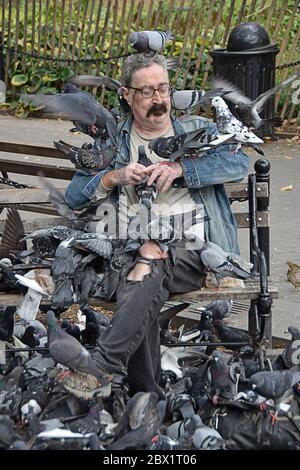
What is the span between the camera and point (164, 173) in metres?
4.98

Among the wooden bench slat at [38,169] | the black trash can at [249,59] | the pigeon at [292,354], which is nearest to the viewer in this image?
the pigeon at [292,354]

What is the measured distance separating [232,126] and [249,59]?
20.6 ft

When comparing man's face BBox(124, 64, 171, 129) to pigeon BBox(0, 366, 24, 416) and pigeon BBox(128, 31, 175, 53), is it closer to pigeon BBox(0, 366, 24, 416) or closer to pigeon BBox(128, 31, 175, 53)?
pigeon BBox(128, 31, 175, 53)

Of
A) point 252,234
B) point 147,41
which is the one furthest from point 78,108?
point 252,234

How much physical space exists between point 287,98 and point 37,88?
137 inches

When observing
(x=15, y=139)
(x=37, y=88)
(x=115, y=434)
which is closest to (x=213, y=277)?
(x=115, y=434)

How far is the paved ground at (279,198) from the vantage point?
6.62 metres

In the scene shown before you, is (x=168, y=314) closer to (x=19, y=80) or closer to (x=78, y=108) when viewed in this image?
(x=78, y=108)

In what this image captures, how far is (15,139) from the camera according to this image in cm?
1180

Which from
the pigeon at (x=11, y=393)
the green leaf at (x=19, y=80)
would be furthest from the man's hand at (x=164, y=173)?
the green leaf at (x=19, y=80)

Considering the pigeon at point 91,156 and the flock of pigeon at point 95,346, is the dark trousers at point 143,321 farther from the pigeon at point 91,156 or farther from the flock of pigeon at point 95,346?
the pigeon at point 91,156

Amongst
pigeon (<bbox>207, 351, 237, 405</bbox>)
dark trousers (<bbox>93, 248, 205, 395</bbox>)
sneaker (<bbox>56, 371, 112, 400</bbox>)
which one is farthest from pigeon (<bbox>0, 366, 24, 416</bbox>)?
pigeon (<bbox>207, 351, 237, 405</bbox>)

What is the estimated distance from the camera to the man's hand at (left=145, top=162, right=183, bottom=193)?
495 centimetres

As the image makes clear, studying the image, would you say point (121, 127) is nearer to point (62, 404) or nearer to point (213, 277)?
point (213, 277)
